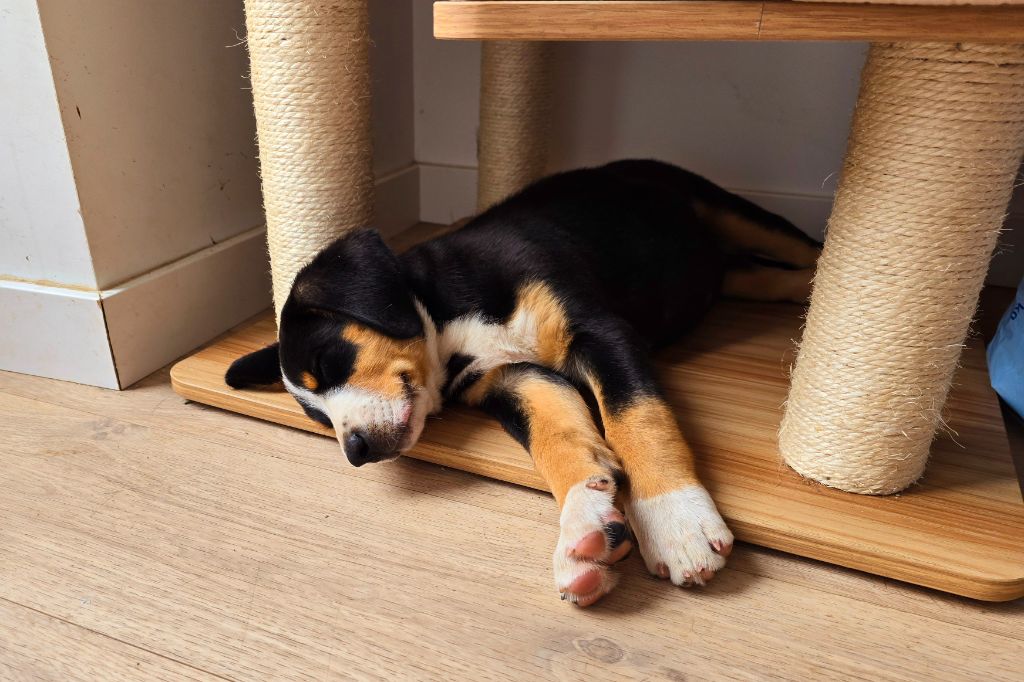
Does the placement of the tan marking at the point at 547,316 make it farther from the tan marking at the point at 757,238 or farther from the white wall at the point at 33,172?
the white wall at the point at 33,172

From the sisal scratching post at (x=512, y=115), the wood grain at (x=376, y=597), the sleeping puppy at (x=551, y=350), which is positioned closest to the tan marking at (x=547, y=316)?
the sleeping puppy at (x=551, y=350)

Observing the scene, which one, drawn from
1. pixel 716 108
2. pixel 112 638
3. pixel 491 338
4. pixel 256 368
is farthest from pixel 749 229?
pixel 112 638

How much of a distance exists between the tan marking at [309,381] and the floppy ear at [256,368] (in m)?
0.15

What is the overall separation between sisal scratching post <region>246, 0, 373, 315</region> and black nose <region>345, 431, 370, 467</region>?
0.55 meters

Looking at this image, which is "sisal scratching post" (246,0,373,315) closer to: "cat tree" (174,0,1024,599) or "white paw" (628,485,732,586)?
"cat tree" (174,0,1024,599)

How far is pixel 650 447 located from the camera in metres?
1.05

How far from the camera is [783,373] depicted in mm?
1447

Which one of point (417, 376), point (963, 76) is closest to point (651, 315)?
point (417, 376)

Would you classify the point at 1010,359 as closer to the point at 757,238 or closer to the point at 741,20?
the point at 757,238

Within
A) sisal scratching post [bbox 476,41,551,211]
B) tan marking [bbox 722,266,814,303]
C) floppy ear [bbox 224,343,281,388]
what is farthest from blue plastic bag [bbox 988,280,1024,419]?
floppy ear [bbox 224,343,281,388]

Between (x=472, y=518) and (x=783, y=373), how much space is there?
28.3 inches

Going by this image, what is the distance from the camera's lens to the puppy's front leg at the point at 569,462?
92 centimetres

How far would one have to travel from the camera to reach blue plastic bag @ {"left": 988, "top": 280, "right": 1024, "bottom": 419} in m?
1.33

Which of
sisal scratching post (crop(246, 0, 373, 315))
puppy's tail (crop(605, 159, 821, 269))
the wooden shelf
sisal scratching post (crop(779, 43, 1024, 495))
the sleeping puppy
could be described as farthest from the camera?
puppy's tail (crop(605, 159, 821, 269))
